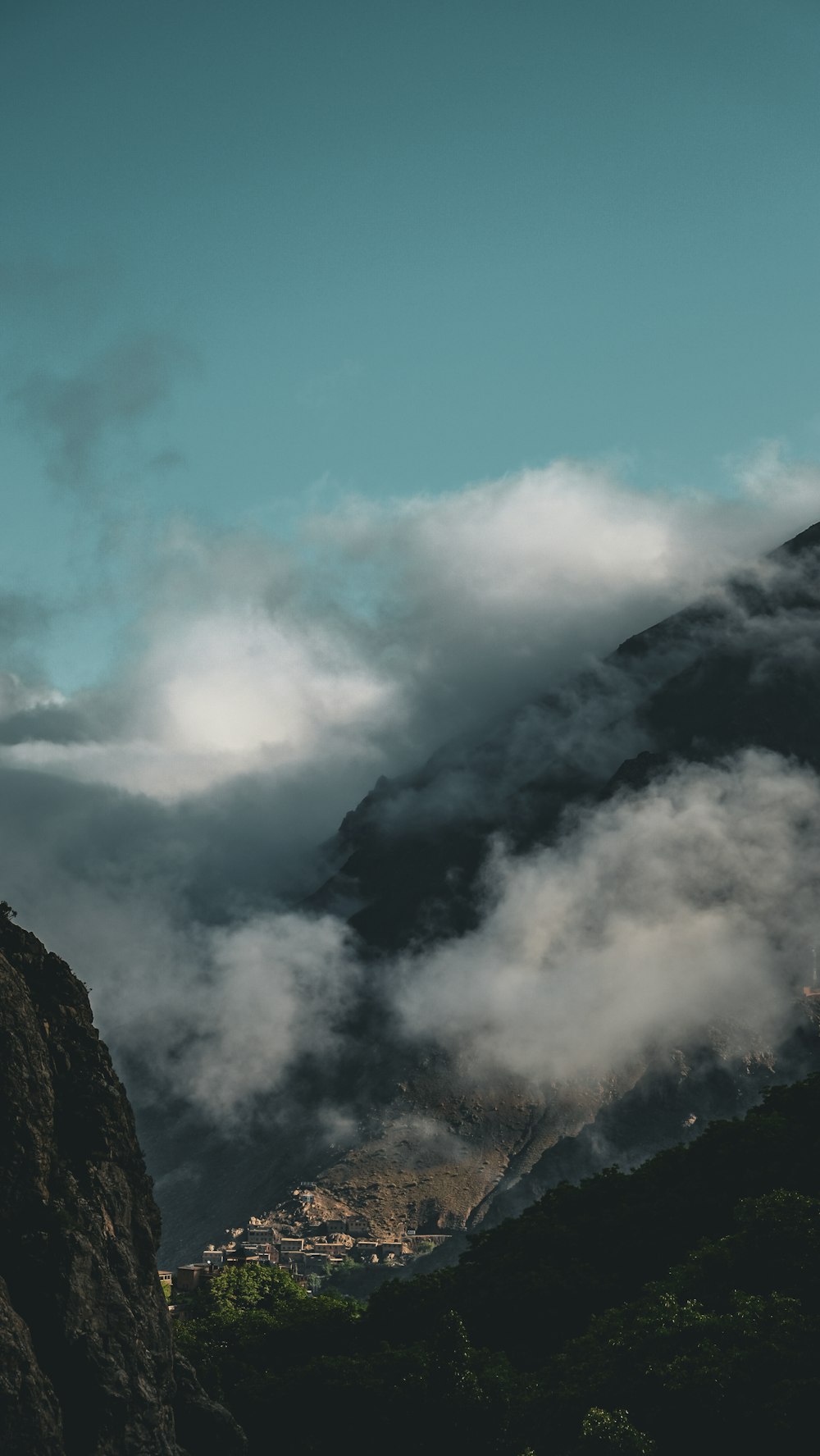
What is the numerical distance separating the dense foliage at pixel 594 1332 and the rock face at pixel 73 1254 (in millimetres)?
17380

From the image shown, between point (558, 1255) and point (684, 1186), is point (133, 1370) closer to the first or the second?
point (558, 1255)

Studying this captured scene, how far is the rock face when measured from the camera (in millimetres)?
44281

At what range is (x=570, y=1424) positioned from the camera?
66250 millimetres

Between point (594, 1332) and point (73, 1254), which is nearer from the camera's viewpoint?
point (73, 1254)

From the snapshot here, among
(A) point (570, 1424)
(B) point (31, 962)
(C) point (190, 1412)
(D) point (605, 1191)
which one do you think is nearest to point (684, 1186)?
(D) point (605, 1191)

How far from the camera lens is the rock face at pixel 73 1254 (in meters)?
44.3

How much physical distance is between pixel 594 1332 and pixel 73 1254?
4229 cm

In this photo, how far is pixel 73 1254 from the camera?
46812 mm

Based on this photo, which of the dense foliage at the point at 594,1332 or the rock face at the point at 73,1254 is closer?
the rock face at the point at 73,1254

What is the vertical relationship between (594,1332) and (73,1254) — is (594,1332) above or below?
below

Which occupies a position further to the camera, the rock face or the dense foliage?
the dense foliage

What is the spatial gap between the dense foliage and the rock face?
1738 centimetres

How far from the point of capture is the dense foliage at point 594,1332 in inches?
2463

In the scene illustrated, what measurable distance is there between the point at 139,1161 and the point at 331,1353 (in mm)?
40130
